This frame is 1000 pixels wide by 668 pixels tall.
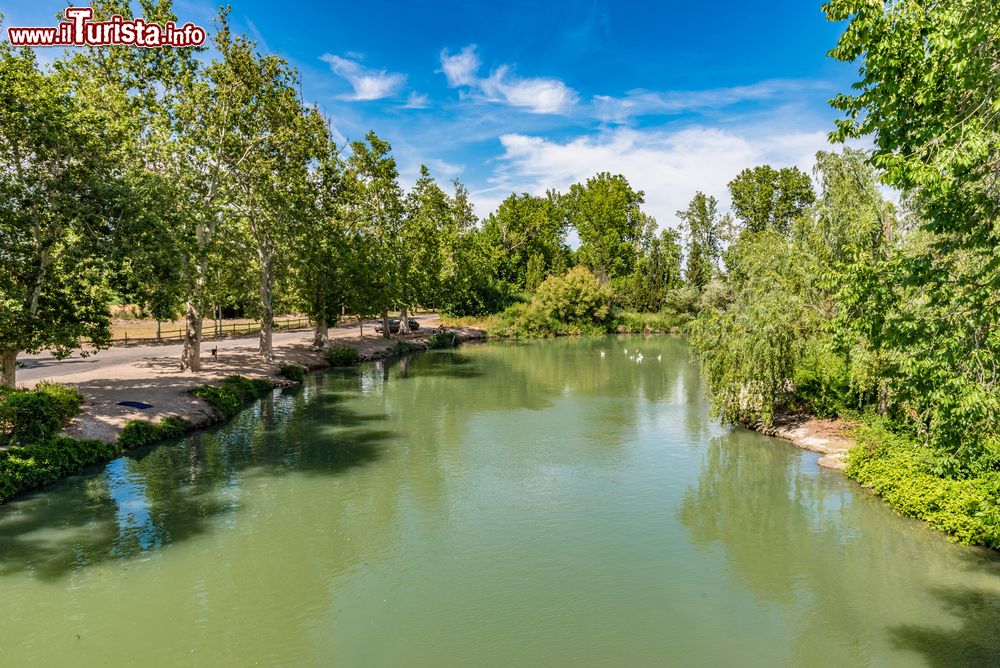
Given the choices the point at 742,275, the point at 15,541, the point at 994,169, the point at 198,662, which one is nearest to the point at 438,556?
the point at 198,662

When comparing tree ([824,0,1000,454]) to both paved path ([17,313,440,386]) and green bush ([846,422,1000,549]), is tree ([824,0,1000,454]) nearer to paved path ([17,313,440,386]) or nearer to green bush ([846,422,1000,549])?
green bush ([846,422,1000,549])


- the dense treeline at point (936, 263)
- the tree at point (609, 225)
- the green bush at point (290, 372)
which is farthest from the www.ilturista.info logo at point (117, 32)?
the tree at point (609, 225)

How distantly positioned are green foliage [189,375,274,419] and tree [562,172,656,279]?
78.5 meters

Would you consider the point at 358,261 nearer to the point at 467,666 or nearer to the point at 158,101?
the point at 158,101

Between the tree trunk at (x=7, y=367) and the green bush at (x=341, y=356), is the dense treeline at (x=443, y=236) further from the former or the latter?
the green bush at (x=341, y=356)

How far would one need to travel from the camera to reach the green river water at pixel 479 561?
40.3 feet

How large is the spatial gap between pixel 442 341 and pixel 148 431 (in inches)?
1842

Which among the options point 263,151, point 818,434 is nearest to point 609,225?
point 263,151

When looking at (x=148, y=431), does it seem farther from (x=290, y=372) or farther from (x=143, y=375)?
(x=290, y=372)

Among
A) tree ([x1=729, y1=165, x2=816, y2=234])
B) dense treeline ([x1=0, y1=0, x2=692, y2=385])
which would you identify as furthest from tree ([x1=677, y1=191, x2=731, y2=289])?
dense treeline ([x1=0, y1=0, x2=692, y2=385])

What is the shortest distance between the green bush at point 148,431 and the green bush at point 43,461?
139 cm

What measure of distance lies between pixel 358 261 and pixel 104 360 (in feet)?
68.0

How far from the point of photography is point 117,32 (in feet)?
103

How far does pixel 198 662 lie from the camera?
456 inches
